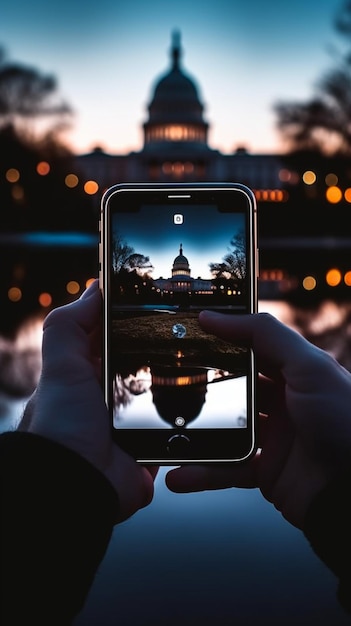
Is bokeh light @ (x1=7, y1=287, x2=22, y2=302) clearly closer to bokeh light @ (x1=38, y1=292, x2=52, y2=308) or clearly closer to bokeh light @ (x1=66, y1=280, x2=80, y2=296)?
bokeh light @ (x1=38, y1=292, x2=52, y2=308)

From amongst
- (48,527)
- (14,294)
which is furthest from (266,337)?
(14,294)

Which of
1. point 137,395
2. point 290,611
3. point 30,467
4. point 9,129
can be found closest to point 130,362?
point 137,395

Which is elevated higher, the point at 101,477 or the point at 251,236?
the point at 251,236

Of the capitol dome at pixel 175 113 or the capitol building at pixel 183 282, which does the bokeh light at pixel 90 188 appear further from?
the capitol building at pixel 183 282

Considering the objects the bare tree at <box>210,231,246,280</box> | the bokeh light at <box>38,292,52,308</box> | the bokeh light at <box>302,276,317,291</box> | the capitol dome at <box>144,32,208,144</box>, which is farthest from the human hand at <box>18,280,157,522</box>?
the capitol dome at <box>144,32,208,144</box>

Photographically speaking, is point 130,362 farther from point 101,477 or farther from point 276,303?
point 276,303
